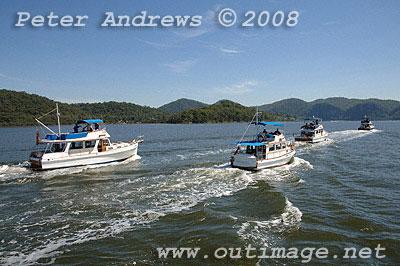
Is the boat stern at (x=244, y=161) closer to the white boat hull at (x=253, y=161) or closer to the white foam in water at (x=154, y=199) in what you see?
the white boat hull at (x=253, y=161)

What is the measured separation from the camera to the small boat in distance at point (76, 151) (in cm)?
2814

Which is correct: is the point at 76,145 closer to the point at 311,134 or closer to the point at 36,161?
the point at 36,161

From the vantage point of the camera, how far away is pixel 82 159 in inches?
1191

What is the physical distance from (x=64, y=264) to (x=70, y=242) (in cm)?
189

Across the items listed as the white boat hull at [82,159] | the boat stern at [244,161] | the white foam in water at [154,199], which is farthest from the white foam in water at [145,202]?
the white boat hull at [82,159]

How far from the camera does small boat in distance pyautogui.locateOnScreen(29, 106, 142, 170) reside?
92.3ft

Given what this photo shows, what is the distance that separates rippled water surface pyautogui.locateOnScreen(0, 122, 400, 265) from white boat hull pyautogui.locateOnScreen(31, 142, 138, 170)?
5.52 ft

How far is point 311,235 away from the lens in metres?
12.2

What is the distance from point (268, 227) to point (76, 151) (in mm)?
26534

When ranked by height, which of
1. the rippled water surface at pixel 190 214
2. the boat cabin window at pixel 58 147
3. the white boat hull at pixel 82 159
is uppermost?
the boat cabin window at pixel 58 147

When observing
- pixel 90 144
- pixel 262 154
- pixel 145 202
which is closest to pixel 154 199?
pixel 145 202

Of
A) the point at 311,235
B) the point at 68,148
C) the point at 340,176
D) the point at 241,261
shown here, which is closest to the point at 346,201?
the point at 311,235

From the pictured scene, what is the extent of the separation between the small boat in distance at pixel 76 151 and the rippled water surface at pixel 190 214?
2331 millimetres

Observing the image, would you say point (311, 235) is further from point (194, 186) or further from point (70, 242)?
point (70, 242)
